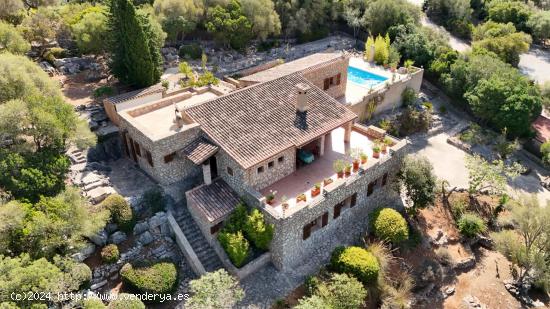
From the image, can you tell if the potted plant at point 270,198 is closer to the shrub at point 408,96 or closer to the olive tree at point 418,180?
the olive tree at point 418,180

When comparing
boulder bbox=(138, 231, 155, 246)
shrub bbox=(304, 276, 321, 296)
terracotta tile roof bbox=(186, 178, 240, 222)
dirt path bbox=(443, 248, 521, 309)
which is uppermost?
terracotta tile roof bbox=(186, 178, 240, 222)

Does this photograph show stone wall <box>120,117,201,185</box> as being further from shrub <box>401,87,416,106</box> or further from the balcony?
shrub <box>401,87,416,106</box>

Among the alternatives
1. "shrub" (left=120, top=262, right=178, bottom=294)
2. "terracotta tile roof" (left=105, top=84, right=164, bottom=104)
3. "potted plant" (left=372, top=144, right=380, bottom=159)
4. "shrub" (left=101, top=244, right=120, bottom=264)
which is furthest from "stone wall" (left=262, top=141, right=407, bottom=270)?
"terracotta tile roof" (left=105, top=84, right=164, bottom=104)

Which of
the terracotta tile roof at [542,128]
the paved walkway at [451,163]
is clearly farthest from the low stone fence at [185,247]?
the terracotta tile roof at [542,128]

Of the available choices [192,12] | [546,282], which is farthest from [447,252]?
[192,12]

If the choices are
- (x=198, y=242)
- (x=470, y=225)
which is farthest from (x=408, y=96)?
(x=198, y=242)

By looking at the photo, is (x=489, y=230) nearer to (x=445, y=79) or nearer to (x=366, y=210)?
(x=366, y=210)
